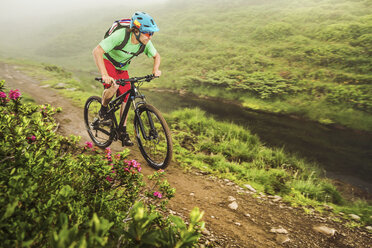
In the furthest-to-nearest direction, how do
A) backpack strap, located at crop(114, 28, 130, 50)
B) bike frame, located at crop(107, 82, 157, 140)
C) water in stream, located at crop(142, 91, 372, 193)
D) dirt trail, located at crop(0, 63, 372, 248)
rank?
water in stream, located at crop(142, 91, 372, 193) → bike frame, located at crop(107, 82, 157, 140) → backpack strap, located at crop(114, 28, 130, 50) → dirt trail, located at crop(0, 63, 372, 248)

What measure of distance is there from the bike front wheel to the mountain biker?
47 cm

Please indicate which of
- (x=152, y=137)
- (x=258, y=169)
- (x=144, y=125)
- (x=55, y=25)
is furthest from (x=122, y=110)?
(x=55, y=25)

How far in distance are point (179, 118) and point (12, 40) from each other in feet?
291

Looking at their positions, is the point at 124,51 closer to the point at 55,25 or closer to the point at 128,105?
the point at 128,105

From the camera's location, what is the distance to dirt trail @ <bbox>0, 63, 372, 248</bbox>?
270cm

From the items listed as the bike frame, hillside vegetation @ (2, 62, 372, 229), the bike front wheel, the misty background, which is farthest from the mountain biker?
the misty background

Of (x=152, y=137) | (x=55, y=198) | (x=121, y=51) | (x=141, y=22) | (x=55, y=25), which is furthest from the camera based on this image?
(x=55, y=25)

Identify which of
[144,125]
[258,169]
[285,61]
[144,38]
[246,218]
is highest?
[144,38]

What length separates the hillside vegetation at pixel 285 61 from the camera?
44.8ft

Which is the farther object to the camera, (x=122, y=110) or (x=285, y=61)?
(x=285, y=61)

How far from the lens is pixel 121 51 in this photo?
400 centimetres

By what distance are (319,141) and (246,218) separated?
8200 millimetres

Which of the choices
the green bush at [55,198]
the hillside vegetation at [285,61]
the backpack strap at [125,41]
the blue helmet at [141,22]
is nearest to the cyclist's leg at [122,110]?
the backpack strap at [125,41]

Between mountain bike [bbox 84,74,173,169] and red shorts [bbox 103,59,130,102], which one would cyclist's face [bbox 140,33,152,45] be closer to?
mountain bike [bbox 84,74,173,169]
